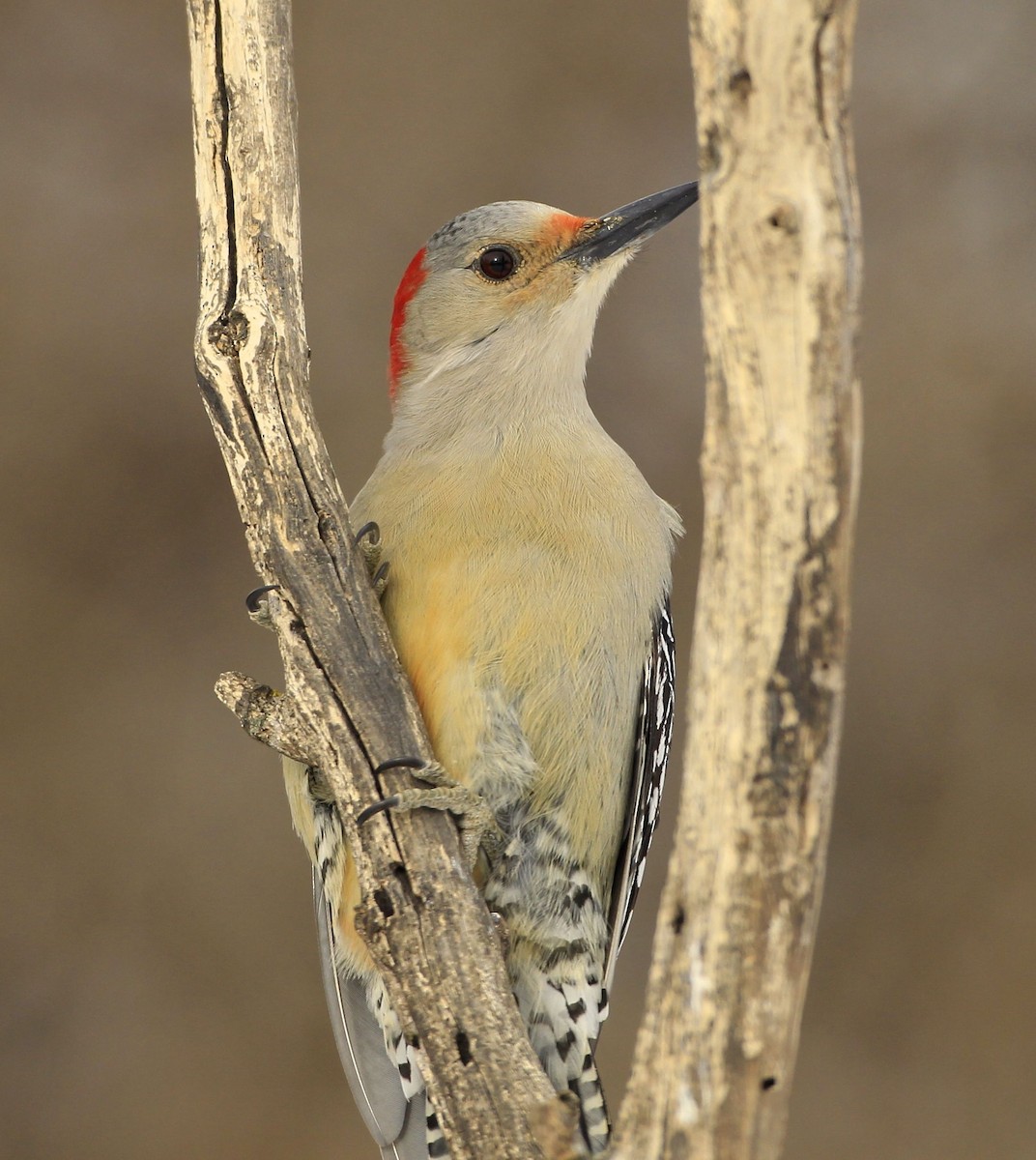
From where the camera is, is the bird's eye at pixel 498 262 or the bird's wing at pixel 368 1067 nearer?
the bird's wing at pixel 368 1067

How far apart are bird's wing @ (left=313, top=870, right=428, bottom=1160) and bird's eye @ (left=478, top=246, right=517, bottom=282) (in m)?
1.54

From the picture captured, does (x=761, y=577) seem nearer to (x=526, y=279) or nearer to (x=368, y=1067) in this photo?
(x=526, y=279)

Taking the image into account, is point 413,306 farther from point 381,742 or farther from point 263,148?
point 381,742

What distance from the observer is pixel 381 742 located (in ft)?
9.04

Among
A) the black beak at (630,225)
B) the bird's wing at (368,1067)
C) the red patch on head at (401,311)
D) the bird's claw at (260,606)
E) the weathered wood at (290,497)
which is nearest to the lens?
the weathered wood at (290,497)

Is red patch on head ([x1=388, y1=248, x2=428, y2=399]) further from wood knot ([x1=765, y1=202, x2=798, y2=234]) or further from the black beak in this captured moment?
wood knot ([x1=765, y1=202, x2=798, y2=234])

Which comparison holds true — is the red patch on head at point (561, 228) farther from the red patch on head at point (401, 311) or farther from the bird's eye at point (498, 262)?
the red patch on head at point (401, 311)

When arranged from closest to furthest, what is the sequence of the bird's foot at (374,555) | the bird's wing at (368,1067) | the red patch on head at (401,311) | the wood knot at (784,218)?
the wood knot at (784,218) < the bird's foot at (374,555) < the bird's wing at (368,1067) < the red patch on head at (401,311)

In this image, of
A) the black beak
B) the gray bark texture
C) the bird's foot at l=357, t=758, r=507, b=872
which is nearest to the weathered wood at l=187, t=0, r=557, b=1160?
the bird's foot at l=357, t=758, r=507, b=872

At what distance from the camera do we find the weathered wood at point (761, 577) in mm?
1936

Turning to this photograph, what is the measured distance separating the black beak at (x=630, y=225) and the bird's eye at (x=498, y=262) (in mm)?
134

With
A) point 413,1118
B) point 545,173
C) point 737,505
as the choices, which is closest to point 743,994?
point 737,505

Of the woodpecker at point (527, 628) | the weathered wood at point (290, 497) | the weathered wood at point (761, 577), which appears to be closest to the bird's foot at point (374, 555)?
the woodpecker at point (527, 628)

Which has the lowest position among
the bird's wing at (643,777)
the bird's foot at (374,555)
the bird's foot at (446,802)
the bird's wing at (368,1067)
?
the bird's wing at (368,1067)
